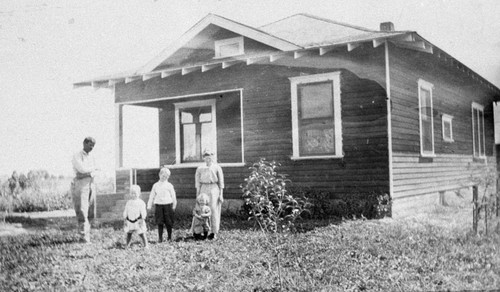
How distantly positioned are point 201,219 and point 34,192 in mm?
3088

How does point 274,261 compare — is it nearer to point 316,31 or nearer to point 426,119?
point 316,31

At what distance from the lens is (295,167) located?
910 cm

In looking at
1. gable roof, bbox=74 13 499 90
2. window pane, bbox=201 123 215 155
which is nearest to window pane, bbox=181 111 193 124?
window pane, bbox=201 123 215 155

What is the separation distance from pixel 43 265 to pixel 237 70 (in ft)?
20.2

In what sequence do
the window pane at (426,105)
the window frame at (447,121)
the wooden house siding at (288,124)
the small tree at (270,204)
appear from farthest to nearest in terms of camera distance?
1. the window frame at (447,121)
2. the window pane at (426,105)
3. the wooden house siding at (288,124)
4. the small tree at (270,204)

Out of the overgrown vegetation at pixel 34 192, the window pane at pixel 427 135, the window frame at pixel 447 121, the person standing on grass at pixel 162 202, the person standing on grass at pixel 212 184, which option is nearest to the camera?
the overgrown vegetation at pixel 34 192

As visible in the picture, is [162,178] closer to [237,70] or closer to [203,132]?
[237,70]

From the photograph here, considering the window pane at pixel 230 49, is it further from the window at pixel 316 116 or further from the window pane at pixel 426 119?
the window pane at pixel 426 119

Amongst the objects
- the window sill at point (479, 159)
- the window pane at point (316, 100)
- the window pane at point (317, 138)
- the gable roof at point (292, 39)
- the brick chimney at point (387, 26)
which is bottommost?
the window sill at point (479, 159)

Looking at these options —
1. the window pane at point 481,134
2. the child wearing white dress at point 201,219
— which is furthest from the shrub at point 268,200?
the window pane at point 481,134

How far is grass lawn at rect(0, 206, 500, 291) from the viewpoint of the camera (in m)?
4.70

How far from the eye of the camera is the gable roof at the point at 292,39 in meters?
7.92

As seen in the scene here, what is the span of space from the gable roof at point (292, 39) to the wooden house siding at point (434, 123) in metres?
0.55

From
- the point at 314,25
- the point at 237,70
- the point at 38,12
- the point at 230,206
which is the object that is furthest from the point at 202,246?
the point at 314,25
